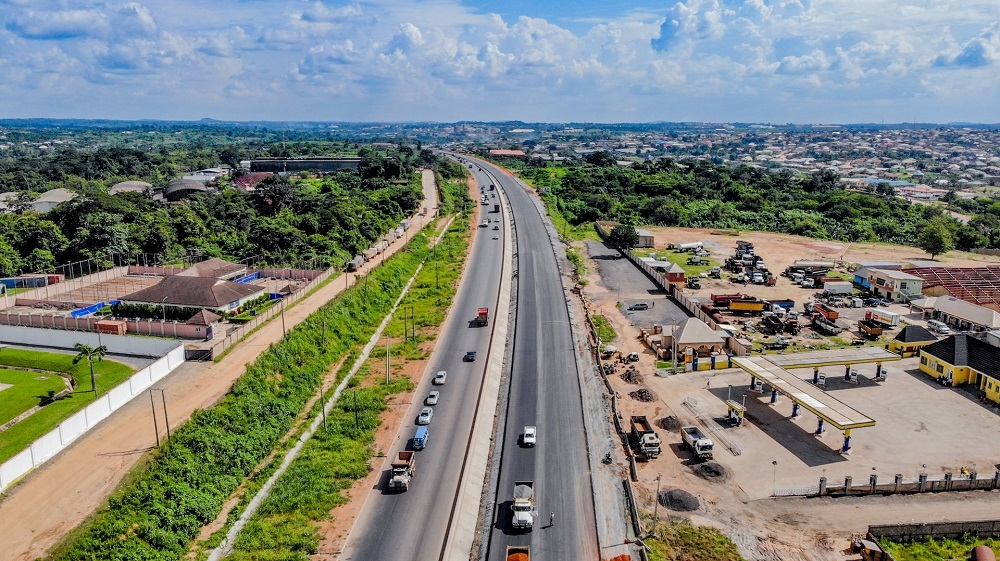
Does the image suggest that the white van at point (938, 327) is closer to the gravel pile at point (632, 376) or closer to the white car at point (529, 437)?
the gravel pile at point (632, 376)

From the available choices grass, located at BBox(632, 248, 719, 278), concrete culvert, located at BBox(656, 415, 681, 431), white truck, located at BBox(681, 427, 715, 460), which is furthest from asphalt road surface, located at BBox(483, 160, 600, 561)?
grass, located at BBox(632, 248, 719, 278)

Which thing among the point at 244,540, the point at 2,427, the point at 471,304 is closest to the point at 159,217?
the point at 471,304

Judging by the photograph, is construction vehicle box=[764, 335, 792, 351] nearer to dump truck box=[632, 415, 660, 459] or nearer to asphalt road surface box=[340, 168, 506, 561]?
dump truck box=[632, 415, 660, 459]

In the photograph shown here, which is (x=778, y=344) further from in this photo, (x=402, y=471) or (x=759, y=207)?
(x=759, y=207)

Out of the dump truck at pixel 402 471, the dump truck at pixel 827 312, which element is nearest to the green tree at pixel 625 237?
the dump truck at pixel 827 312

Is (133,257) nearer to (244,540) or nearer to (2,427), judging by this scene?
(2,427)

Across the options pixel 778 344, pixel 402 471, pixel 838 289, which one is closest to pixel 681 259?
pixel 838 289
